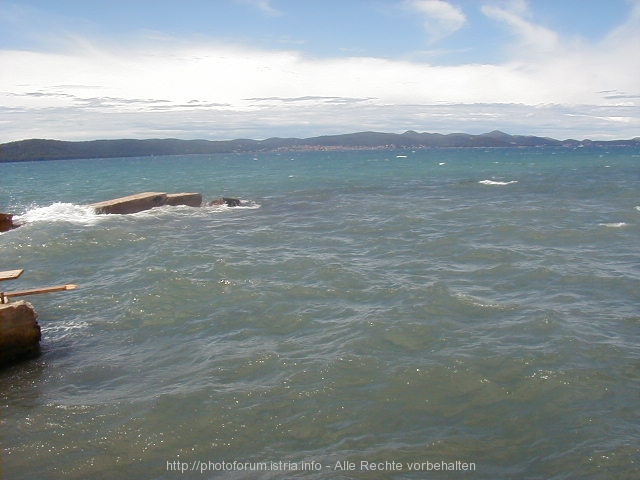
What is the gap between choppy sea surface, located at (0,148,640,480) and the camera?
7.31 m

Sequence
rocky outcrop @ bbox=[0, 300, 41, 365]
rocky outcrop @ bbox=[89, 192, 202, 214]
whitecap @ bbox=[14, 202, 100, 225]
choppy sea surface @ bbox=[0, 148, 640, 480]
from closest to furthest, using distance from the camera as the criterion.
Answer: choppy sea surface @ bbox=[0, 148, 640, 480] → rocky outcrop @ bbox=[0, 300, 41, 365] → whitecap @ bbox=[14, 202, 100, 225] → rocky outcrop @ bbox=[89, 192, 202, 214]

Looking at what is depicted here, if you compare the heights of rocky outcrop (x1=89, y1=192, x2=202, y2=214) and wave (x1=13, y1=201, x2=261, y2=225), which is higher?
rocky outcrop (x1=89, y1=192, x2=202, y2=214)

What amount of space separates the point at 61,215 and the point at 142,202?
4.45 m

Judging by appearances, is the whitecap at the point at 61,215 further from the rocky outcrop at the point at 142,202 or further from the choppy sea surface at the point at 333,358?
the choppy sea surface at the point at 333,358

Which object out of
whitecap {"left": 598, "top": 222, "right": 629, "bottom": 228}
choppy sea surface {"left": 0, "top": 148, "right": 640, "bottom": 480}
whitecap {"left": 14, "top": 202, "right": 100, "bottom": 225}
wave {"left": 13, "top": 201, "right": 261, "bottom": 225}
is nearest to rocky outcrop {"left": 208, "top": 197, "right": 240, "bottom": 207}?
wave {"left": 13, "top": 201, "right": 261, "bottom": 225}

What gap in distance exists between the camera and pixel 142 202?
99.7ft

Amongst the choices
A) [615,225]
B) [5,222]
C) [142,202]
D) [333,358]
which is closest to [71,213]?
[142,202]

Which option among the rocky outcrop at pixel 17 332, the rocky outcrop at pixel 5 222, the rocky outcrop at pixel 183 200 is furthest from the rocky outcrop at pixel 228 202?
the rocky outcrop at pixel 5 222

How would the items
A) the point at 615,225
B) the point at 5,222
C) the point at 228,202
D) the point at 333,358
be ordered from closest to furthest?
the point at 5,222
the point at 333,358
the point at 615,225
the point at 228,202

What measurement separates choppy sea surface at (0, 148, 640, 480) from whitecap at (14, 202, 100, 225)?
538cm

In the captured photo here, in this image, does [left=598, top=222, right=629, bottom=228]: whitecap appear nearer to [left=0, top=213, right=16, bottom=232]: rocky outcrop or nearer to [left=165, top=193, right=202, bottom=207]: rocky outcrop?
[left=165, top=193, right=202, bottom=207]: rocky outcrop

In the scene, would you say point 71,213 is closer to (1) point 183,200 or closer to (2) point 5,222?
(1) point 183,200

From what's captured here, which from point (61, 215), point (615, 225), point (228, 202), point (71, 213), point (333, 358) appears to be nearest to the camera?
point (333, 358)

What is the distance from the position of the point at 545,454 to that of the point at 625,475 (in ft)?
3.12
